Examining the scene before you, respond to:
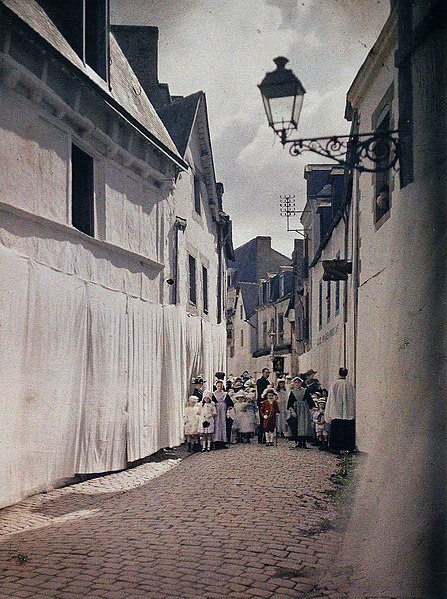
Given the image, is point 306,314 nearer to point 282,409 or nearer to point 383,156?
point 282,409

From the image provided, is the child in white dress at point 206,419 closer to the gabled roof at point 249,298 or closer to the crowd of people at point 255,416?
the crowd of people at point 255,416

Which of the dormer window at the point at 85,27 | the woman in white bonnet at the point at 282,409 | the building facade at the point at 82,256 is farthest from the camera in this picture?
the woman in white bonnet at the point at 282,409

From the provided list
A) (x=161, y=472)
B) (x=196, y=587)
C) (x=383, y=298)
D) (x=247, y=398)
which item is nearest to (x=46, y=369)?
(x=161, y=472)

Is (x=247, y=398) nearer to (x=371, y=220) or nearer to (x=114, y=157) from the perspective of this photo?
(x=114, y=157)

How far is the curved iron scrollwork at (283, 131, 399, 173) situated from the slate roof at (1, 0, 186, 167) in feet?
11.2

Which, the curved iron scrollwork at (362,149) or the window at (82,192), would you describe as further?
the window at (82,192)

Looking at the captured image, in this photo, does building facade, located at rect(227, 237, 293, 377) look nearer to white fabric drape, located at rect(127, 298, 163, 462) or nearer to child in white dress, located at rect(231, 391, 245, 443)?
child in white dress, located at rect(231, 391, 245, 443)

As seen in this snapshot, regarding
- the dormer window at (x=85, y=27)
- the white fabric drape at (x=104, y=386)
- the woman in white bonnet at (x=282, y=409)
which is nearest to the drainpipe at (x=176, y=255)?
the white fabric drape at (x=104, y=386)

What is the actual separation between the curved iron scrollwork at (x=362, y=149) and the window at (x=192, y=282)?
7.94 m

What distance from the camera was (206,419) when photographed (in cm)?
1180

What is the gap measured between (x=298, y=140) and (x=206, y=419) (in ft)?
26.4

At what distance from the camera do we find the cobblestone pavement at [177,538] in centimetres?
433

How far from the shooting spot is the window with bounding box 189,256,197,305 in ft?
40.4

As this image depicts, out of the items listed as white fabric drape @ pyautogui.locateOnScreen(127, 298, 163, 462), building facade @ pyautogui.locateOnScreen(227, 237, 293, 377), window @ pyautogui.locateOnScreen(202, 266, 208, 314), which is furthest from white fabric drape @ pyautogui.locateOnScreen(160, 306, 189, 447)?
building facade @ pyautogui.locateOnScreen(227, 237, 293, 377)
